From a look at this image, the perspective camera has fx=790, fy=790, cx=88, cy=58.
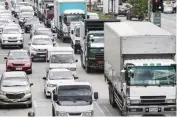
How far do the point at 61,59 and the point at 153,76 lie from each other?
14.2 meters

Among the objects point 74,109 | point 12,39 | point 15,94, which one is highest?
point 74,109

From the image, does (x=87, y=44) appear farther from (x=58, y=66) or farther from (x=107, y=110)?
(x=107, y=110)

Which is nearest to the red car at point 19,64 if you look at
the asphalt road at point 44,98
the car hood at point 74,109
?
the asphalt road at point 44,98

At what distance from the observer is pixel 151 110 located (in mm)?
27797

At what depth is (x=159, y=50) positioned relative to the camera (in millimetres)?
29438

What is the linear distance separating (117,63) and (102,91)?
770cm

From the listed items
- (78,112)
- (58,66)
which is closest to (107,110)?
(78,112)

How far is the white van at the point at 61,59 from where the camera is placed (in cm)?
4128

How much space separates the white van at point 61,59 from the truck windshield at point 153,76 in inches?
516

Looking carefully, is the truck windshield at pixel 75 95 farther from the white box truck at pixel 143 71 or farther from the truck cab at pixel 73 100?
the white box truck at pixel 143 71

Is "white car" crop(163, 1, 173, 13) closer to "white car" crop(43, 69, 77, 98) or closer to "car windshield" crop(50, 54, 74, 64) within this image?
"car windshield" crop(50, 54, 74, 64)

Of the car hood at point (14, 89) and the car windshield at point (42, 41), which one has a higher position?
the car hood at point (14, 89)

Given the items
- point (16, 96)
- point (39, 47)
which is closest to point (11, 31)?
point (39, 47)

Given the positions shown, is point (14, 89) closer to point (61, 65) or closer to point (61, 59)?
point (61, 65)
